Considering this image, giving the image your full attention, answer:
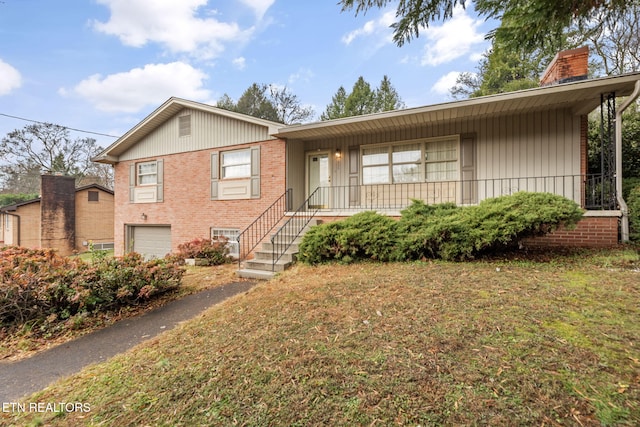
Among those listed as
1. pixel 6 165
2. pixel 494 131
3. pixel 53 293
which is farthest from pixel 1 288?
pixel 6 165

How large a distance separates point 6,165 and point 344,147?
3102 centimetres

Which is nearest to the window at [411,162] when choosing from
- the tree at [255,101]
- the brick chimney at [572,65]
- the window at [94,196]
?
the brick chimney at [572,65]

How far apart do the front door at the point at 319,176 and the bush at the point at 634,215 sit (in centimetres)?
702

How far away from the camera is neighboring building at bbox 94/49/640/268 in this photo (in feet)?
21.2

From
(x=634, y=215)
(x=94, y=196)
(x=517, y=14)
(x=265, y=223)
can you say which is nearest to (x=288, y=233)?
(x=265, y=223)

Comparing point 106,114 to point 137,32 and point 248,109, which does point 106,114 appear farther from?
point 137,32

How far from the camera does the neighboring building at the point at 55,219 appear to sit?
16.8m

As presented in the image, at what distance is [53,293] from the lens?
430 cm

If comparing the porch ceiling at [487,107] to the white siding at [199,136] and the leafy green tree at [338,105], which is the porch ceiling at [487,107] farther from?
the leafy green tree at [338,105]

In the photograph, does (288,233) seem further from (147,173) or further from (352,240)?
(147,173)

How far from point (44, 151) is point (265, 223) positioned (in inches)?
1103

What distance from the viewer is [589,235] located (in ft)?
18.9

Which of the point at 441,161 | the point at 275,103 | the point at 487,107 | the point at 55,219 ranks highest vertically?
the point at 275,103

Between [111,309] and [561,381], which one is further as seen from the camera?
[111,309]
